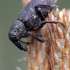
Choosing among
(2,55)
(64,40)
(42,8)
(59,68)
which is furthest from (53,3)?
(2,55)

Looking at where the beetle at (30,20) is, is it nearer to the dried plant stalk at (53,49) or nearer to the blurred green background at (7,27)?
the dried plant stalk at (53,49)

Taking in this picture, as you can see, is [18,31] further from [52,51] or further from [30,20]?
[52,51]

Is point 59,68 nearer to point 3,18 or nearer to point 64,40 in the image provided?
point 64,40

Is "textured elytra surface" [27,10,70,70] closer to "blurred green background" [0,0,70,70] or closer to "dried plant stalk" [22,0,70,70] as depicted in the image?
"dried plant stalk" [22,0,70,70]

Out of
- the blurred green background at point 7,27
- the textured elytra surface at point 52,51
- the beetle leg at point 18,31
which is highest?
the beetle leg at point 18,31

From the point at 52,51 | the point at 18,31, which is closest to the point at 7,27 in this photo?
the point at 18,31

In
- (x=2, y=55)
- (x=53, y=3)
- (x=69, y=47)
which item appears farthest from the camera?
A: (x=2, y=55)

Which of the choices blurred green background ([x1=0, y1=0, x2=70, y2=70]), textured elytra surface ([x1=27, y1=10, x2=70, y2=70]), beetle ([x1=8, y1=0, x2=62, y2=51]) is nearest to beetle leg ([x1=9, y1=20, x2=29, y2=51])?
beetle ([x1=8, y1=0, x2=62, y2=51])

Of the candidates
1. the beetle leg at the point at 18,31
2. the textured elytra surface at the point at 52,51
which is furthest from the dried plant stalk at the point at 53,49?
the beetle leg at the point at 18,31
